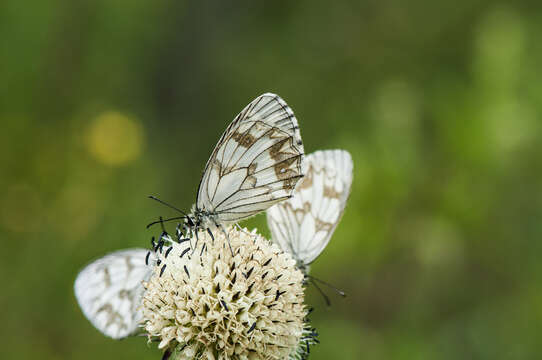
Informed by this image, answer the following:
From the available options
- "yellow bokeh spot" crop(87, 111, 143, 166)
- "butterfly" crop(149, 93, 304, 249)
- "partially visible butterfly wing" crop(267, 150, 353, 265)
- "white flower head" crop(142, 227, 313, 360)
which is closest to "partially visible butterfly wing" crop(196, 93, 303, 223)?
"butterfly" crop(149, 93, 304, 249)

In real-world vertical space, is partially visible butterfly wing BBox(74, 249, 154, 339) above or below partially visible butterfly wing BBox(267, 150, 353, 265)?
below

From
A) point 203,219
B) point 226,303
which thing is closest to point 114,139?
point 203,219

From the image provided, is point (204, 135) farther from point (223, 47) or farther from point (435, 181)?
point (435, 181)

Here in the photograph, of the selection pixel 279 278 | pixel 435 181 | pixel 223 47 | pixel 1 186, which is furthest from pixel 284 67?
pixel 279 278

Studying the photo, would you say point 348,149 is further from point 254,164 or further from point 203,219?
point 203,219

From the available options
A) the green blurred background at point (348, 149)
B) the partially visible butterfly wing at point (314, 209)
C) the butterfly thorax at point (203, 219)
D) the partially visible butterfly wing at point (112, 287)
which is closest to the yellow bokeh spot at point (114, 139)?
the green blurred background at point (348, 149)

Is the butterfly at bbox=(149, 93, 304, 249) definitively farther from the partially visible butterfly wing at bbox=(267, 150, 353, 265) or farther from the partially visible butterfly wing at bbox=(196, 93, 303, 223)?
the partially visible butterfly wing at bbox=(267, 150, 353, 265)

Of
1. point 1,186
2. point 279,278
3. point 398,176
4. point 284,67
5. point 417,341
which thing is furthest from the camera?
point 284,67
